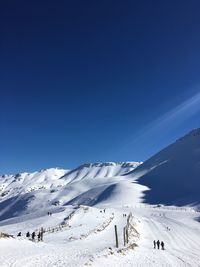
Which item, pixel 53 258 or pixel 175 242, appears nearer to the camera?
pixel 53 258

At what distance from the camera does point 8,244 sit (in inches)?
1348

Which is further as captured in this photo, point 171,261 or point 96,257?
point 171,261

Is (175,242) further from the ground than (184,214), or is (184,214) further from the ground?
(184,214)

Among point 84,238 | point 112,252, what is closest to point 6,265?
point 112,252

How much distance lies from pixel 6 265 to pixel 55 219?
58.4 metres

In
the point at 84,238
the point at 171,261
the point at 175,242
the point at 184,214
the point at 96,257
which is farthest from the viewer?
the point at 184,214

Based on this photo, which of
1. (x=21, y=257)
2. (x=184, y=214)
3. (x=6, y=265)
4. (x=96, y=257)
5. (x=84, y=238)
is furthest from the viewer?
(x=184, y=214)

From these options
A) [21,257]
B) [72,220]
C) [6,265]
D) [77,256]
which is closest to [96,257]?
[77,256]

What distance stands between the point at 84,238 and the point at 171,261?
1623cm

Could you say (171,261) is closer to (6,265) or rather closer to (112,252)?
(112,252)

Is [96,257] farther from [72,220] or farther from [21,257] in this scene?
[72,220]

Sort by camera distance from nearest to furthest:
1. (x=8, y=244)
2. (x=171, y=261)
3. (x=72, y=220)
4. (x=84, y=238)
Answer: (x=8, y=244) → (x=171, y=261) → (x=84, y=238) → (x=72, y=220)

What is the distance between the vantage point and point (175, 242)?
191ft

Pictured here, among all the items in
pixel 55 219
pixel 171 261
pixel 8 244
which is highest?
pixel 55 219
